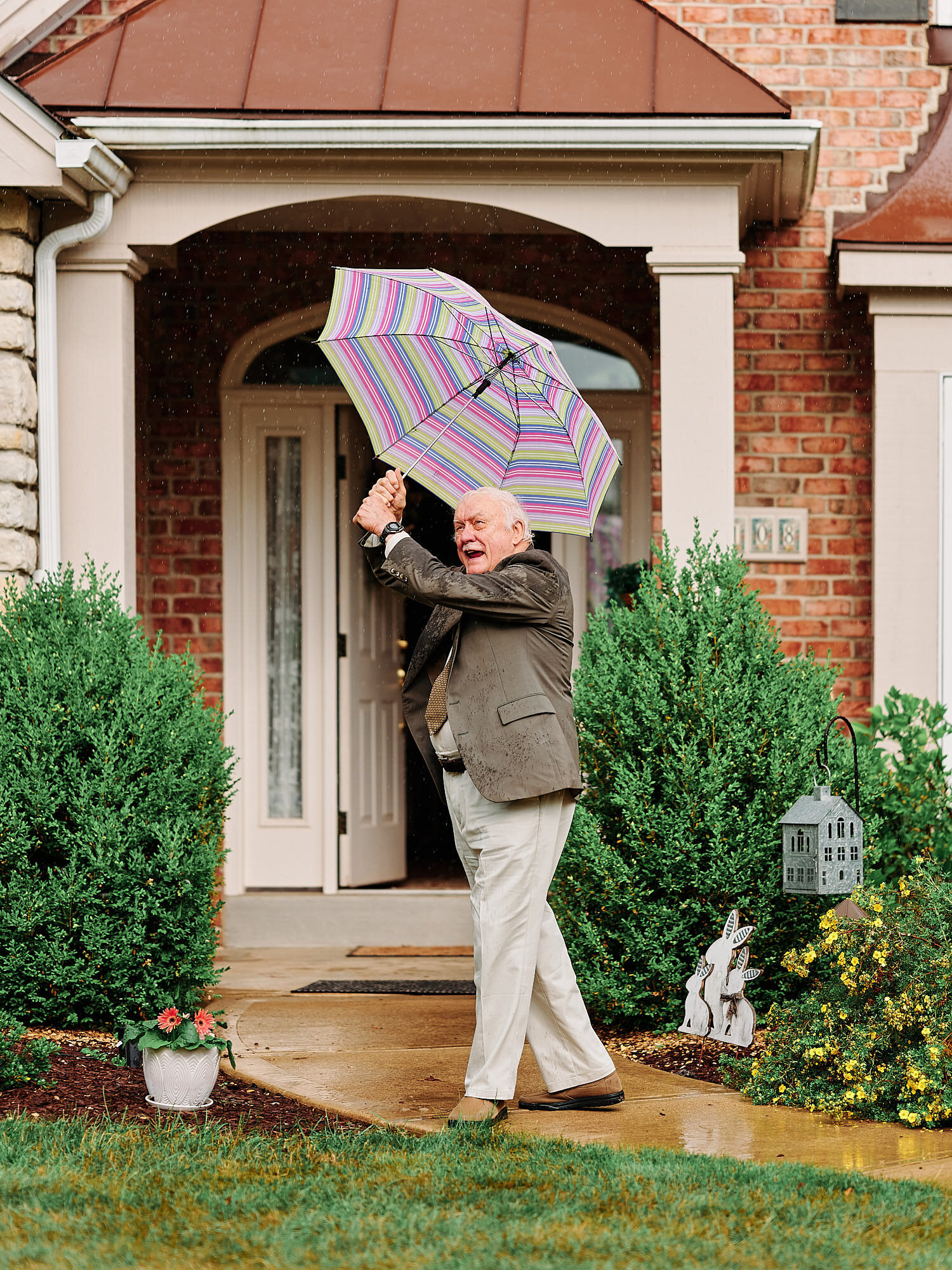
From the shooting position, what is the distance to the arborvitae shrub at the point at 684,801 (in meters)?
5.25

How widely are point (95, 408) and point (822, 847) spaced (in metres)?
3.38

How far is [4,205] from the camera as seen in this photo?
5836 mm

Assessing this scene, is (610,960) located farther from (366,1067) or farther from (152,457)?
(152,457)

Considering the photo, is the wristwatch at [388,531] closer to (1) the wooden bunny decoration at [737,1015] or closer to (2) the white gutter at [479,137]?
(1) the wooden bunny decoration at [737,1015]

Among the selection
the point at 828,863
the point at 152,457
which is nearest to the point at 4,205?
the point at 152,457

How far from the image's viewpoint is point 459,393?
4.49 m

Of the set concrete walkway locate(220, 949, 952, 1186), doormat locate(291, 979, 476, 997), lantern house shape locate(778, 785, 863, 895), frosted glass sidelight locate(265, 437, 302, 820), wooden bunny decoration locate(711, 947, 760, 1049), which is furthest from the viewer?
frosted glass sidelight locate(265, 437, 302, 820)

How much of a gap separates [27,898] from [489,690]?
204 centimetres

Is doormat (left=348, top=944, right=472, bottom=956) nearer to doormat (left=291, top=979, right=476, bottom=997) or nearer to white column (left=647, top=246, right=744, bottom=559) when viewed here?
doormat (left=291, top=979, right=476, bottom=997)

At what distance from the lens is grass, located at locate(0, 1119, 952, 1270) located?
312 cm

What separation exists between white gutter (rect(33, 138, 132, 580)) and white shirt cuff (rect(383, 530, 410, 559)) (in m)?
2.25

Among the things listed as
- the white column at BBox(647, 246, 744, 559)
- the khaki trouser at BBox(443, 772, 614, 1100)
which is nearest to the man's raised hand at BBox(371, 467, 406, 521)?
the khaki trouser at BBox(443, 772, 614, 1100)

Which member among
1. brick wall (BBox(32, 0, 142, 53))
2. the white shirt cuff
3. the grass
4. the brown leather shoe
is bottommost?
the brown leather shoe

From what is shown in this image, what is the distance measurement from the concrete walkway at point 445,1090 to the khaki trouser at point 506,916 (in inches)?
9.0
